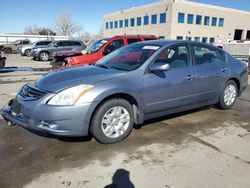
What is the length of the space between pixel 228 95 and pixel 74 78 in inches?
143

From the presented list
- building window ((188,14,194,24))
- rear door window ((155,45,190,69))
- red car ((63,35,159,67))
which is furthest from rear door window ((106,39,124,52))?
building window ((188,14,194,24))

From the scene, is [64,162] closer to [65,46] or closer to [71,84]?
[71,84]

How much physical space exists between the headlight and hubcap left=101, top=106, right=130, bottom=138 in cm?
52

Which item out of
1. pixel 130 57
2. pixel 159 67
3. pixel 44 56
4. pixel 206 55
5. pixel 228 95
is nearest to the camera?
pixel 159 67

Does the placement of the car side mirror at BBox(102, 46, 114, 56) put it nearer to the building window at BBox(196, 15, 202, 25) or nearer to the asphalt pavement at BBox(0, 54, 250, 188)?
the asphalt pavement at BBox(0, 54, 250, 188)

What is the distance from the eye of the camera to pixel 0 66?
12141 millimetres

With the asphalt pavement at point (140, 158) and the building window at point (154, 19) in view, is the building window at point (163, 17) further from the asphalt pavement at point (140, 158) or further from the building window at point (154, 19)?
the asphalt pavement at point (140, 158)

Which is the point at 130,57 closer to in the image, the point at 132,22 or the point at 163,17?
the point at 163,17

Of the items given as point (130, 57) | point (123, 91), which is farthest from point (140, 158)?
point (130, 57)

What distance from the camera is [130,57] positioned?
15.1ft

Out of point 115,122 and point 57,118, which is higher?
point 57,118

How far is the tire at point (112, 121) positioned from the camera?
363 cm

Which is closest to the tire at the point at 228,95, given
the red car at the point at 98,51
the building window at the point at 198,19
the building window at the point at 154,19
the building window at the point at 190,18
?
the red car at the point at 98,51

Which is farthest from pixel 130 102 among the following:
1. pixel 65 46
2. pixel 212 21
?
pixel 212 21
